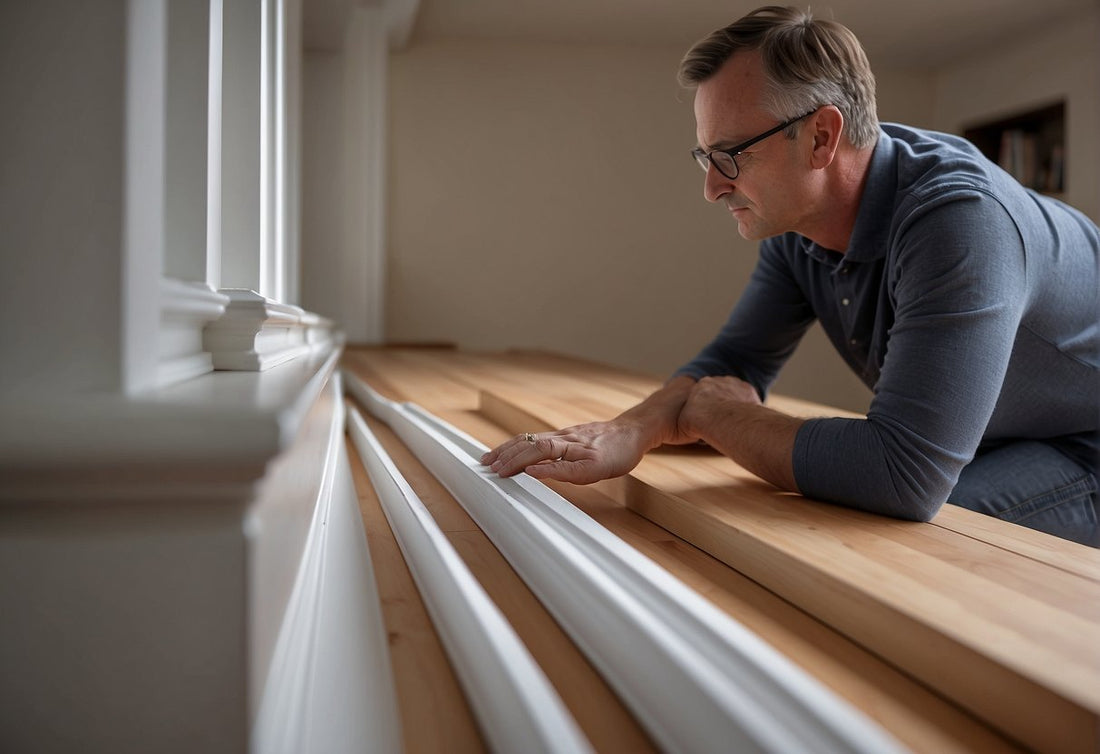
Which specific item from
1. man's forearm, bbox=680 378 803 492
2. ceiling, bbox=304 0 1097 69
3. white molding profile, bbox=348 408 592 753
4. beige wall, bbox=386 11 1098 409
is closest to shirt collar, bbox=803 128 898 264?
man's forearm, bbox=680 378 803 492

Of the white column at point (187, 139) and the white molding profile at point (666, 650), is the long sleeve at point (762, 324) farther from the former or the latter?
the white column at point (187, 139)

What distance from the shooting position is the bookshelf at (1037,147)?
6238 mm

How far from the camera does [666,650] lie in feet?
2.43

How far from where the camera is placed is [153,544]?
0.59 m

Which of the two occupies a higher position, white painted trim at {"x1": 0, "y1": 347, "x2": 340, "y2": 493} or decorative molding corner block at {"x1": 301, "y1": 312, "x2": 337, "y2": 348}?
decorative molding corner block at {"x1": 301, "y1": 312, "x2": 337, "y2": 348}

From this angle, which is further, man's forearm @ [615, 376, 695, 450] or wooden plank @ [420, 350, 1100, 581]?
man's forearm @ [615, 376, 695, 450]

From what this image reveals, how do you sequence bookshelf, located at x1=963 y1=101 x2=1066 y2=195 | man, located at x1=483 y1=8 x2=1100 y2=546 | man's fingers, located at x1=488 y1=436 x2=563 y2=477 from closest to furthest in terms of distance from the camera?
man, located at x1=483 y1=8 x2=1100 y2=546 < man's fingers, located at x1=488 y1=436 x2=563 y2=477 < bookshelf, located at x1=963 y1=101 x2=1066 y2=195

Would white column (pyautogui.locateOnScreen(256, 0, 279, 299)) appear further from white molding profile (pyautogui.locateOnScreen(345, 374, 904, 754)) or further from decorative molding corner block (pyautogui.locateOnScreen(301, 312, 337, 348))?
white molding profile (pyautogui.locateOnScreen(345, 374, 904, 754))

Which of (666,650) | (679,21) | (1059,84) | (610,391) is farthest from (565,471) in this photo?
(1059,84)

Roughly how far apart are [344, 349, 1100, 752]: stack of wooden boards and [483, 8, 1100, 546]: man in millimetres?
85

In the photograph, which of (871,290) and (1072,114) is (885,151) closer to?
(871,290)

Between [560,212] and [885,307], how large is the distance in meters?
5.15

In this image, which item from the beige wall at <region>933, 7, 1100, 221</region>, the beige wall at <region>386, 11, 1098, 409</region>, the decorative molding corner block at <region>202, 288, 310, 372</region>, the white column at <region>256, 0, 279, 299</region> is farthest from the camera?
the beige wall at <region>386, 11, 1098, 409</region>

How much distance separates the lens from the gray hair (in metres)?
1.52
